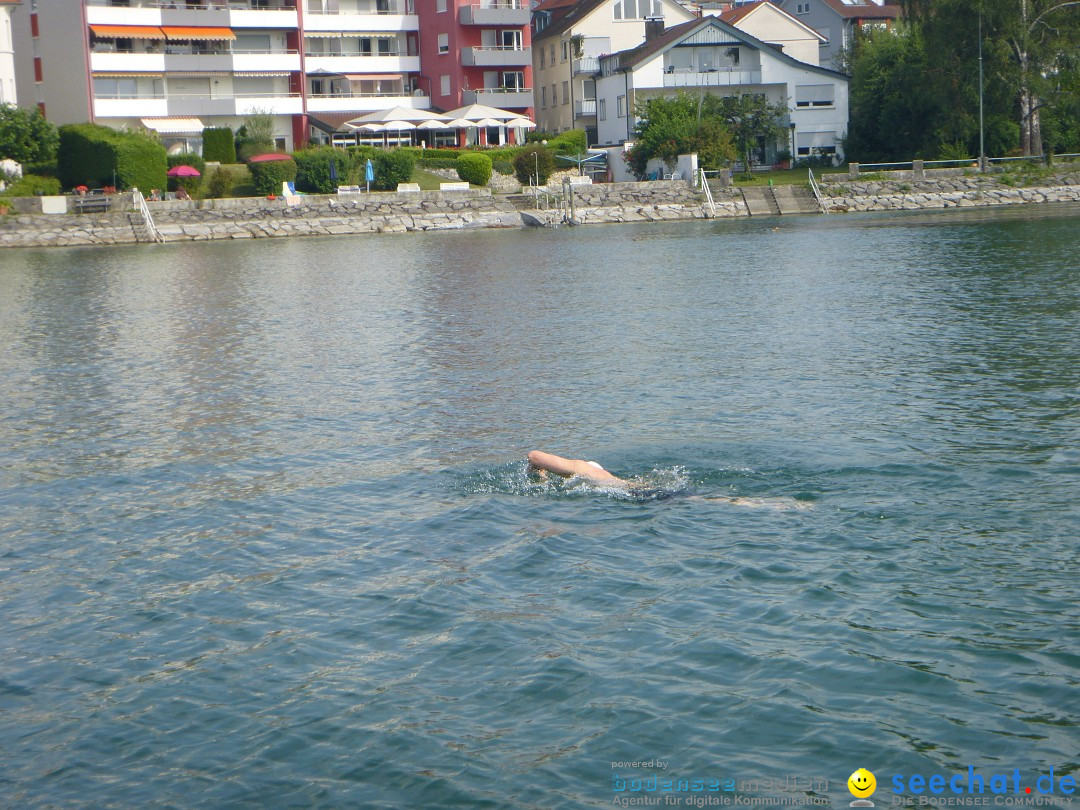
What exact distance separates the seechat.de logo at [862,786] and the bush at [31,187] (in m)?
53.9

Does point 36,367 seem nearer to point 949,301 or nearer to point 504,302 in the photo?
point 504,302

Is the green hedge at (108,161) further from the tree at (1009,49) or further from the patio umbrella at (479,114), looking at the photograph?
the tree at (1009,49)

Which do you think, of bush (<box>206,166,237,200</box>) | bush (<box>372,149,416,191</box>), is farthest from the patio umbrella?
bush (<box>206,166,237,200</box>)

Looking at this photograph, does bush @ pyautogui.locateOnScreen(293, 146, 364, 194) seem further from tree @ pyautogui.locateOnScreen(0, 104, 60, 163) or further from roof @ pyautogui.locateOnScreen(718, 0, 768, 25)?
roof @ pyautogui.locateOnScreen(718, 0, 768, 25)

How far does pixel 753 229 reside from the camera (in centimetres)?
5144

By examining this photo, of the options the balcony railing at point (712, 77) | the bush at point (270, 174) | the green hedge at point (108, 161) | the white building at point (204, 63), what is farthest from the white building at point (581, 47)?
the green hedge at point (108, 161)

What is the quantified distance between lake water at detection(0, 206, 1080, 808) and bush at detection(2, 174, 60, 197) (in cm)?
3393

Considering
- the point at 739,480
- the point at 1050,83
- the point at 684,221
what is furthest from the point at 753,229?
the point at 739,480

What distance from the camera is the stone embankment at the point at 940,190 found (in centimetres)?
6016

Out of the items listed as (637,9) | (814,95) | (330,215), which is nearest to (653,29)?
(637,9)

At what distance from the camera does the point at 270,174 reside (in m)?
58.1

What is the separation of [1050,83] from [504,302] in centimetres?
4441

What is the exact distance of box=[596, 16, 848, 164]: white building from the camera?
239 feet

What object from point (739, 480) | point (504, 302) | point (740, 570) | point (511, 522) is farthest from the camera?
point (504, 302)
